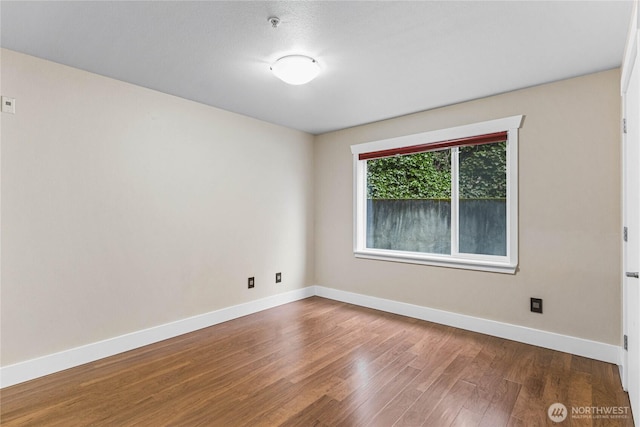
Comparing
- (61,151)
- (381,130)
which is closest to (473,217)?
(381,130)

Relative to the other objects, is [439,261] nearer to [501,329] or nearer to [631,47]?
[501,329]

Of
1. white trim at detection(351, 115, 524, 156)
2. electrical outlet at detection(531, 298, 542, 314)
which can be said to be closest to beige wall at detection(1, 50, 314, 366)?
white trim at detection(351, 115, 524, 156)

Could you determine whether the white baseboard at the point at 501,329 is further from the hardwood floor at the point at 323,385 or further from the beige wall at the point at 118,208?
the beige wall at the point at 118,208

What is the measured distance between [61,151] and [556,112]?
159 inches

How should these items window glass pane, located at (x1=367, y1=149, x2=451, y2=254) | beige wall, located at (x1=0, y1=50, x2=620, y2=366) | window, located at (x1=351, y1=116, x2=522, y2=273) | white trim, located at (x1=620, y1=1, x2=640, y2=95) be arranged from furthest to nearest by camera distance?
1. window glass pane, located at (x1=367, y1=149, x2=451, y2=254)
2. window, located at (x1=351, y1=116, x2=522, y2=273)
3. beige wall, located at (x1=0, y1=50, x2=620, y2=366)
4. white trim, located at (x1=620, y1=1, x2=640, y2=95)

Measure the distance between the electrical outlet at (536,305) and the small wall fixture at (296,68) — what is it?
2727mm

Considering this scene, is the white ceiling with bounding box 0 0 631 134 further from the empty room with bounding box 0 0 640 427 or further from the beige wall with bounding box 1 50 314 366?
the beige wall with bounding box 1 50 314 366

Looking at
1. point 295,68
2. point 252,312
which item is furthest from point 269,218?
point 295,68

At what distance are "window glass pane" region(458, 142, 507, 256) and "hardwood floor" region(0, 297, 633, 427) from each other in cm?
91

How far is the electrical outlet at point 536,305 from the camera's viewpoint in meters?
2.93

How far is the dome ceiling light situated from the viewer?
7.77 feet

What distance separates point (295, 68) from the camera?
2.39 m

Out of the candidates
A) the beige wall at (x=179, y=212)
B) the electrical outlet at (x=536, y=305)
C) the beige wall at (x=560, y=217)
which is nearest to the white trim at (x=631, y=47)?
the beige wall at (x=560, y=217)

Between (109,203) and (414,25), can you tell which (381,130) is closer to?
(414,25)
